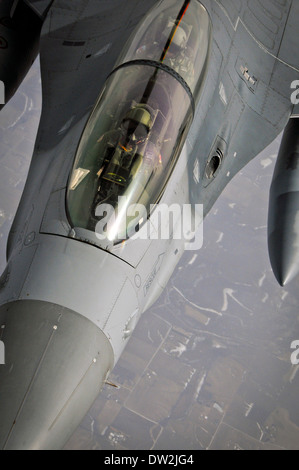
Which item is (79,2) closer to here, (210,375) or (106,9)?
(106,9)

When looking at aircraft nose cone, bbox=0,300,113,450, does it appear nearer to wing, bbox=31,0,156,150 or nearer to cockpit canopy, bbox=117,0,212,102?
wing, bbox=31,0,156,150

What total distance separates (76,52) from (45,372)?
430 cm

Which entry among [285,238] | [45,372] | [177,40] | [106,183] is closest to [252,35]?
[177,40]

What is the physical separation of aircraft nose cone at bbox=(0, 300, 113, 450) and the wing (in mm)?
2143

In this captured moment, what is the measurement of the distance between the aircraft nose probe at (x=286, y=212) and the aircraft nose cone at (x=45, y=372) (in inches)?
140

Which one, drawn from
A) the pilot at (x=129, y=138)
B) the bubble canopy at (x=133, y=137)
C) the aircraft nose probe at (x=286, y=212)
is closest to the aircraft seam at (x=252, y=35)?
the aircraft nose probe at (x=286, y=212)

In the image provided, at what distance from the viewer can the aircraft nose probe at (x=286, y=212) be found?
6.05 metres

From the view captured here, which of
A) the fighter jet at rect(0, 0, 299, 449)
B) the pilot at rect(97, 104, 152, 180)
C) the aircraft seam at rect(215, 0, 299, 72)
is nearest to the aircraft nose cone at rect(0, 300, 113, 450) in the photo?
the fighter jet at rect(0, 0, 299, 449)

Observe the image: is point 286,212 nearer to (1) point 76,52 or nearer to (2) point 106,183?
(1) point 76,52

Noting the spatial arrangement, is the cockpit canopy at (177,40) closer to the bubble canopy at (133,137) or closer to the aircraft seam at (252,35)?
the bubble canopy at (133,137)

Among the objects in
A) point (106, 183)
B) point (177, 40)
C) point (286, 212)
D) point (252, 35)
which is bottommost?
point (106, 183)

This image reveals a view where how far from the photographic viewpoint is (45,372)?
114 inches

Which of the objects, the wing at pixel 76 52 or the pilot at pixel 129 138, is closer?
the pilot at pixel 129 138

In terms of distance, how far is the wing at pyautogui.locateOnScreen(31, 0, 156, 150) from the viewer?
15.9ft
